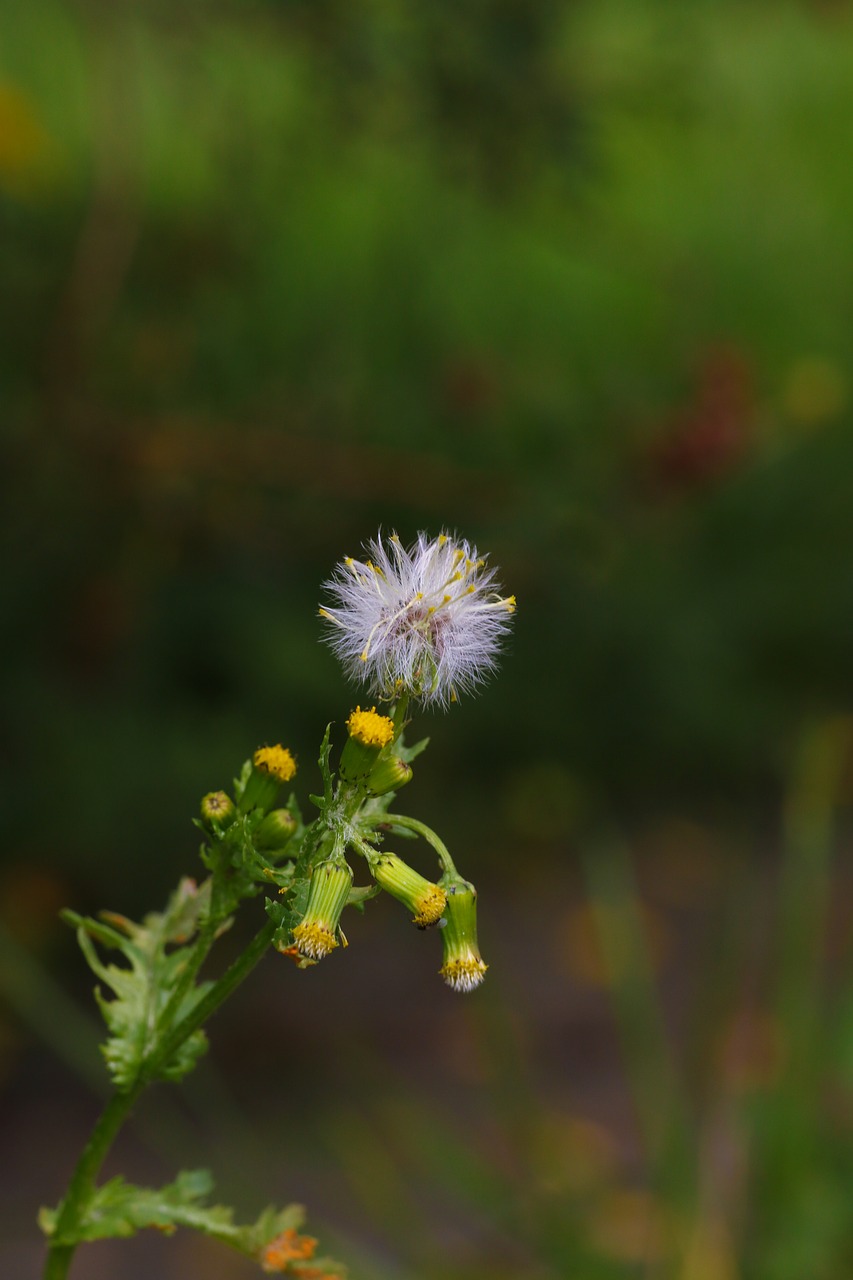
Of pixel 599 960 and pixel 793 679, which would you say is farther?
pixel 793 679

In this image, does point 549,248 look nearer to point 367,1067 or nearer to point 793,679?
point 793,679

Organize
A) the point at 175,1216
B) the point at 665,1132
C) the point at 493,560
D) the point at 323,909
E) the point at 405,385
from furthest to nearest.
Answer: the point at 405,385
the point at 493,560
the point at 665,1132
the point at 175,1216
the point at 323,909

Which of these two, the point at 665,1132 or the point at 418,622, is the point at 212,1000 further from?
the point at 665,1132

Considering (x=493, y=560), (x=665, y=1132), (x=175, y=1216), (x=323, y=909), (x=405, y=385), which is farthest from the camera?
(x=405, y=385)

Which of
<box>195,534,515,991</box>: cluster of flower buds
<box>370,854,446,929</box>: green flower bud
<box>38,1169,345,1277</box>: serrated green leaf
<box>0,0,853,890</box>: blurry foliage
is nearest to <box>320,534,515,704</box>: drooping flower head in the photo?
<box>195,534,515,991</box>: cluster of flower buds

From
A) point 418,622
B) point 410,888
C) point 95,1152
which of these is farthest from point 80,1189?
point 418,622

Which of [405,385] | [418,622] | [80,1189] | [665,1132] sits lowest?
[80,1189]

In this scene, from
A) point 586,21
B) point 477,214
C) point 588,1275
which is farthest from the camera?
point 477,214

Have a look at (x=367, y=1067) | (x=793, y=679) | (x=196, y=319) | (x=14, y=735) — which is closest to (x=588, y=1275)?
(x=367, y=1067)
